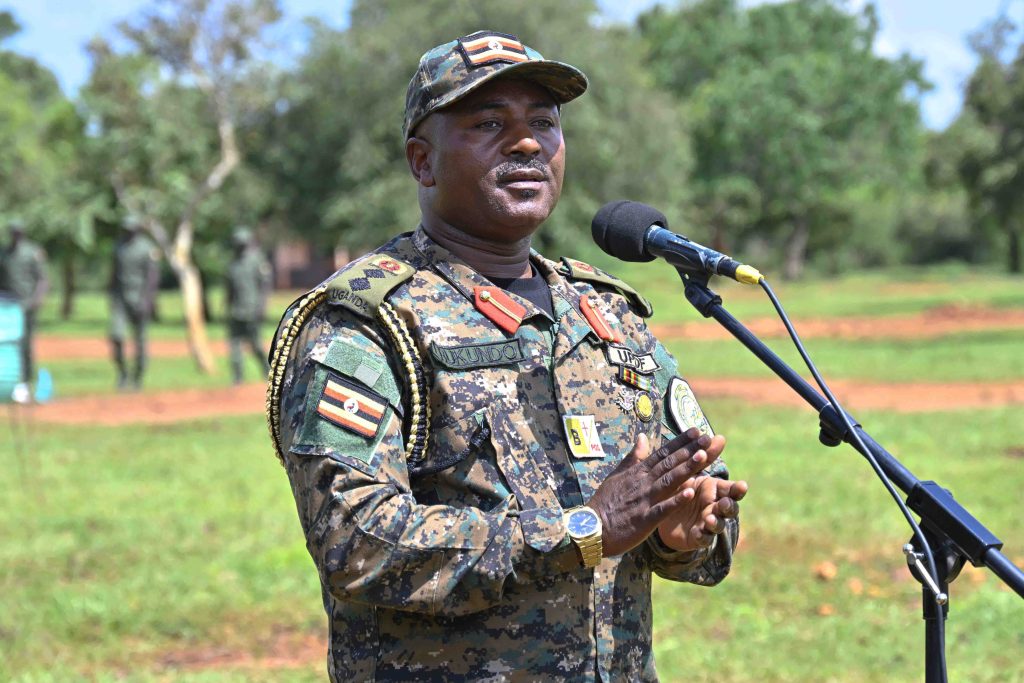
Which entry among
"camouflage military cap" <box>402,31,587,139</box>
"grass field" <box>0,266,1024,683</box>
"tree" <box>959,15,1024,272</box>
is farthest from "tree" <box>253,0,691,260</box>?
"camouflage military cap" <box>402,31,587,139</box>

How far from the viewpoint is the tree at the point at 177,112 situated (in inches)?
948

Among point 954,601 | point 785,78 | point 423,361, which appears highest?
point 785,78

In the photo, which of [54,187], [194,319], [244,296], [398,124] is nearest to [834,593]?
[244,296]

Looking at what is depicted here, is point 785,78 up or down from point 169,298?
up

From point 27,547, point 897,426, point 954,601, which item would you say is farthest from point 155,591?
point 897,426

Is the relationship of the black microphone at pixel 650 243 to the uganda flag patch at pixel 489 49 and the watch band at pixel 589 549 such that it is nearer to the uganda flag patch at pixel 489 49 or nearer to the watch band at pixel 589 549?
the uganda flag patch at pixel 489 49

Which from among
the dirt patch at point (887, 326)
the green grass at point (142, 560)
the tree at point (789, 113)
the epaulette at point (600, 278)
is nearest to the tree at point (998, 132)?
the dirt patch at point (887, 326)

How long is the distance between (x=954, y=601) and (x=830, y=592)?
617 mm

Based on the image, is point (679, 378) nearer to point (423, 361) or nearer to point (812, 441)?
point (423, 361)

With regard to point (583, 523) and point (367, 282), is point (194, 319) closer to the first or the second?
point (367, 282)

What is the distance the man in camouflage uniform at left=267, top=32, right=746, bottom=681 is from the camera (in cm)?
201

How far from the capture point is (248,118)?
29344 mm

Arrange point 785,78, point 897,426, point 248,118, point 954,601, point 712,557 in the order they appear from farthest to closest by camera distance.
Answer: point 785,78 < point 248,118 < point 897,426 < point 954,601 < point 712,557

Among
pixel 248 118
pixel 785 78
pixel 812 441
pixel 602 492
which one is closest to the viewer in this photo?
pixel 602 492
